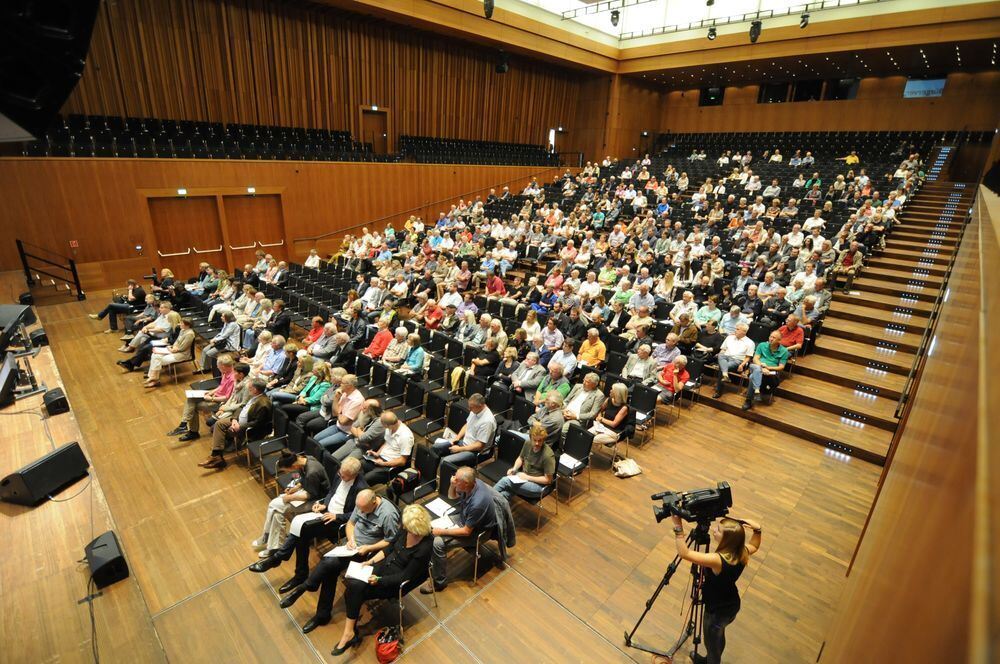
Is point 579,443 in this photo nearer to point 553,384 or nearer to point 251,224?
point 553,384

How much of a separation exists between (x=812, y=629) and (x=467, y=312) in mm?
5488

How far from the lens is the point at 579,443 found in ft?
16.3

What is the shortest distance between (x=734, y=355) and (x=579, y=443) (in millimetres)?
3152

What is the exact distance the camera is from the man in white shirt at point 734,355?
6.77 m

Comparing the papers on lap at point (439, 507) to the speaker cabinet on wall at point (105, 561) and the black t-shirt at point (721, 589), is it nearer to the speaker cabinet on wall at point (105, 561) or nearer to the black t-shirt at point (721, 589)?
the black t-shirt at point (721, 589)

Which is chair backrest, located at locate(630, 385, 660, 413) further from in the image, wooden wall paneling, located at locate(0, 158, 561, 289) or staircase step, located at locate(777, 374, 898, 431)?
A: wooden wall paneling, located at locate(0, 158, 561, 289)

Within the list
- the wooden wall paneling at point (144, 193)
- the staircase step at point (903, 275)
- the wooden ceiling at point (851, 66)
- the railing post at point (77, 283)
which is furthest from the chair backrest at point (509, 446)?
the wooden ceiling at point (851, 66)

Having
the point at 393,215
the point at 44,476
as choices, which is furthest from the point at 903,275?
the point at 393,215

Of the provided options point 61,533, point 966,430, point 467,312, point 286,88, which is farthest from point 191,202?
point 966,430

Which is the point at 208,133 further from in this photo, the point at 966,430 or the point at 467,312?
the point at 966,430

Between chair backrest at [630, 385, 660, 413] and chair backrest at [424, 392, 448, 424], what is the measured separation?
2.19 metres

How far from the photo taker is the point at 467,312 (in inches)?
305

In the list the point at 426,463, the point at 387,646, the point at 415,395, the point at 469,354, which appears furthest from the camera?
the point at 469,354

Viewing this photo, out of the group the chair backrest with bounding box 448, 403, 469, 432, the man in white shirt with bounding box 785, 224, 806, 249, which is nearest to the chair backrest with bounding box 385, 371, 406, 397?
the chair backrest with bounding box 448, 403, 469, 432
